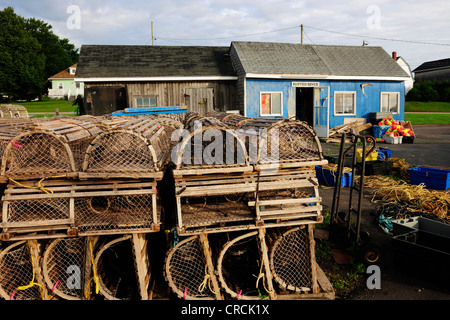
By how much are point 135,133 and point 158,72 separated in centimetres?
1248

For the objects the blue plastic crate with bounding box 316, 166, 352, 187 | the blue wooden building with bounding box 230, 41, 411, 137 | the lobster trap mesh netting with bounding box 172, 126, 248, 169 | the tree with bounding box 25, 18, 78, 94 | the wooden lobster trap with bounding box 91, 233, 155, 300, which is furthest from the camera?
the tree with bounding box 25, 18, 78, 94

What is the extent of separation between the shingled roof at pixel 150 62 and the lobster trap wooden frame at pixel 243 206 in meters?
12.4

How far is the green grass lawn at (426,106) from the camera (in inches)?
1379

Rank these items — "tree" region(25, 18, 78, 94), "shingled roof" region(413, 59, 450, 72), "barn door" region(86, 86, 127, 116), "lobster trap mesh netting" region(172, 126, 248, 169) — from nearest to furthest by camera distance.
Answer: "lobster trap mesh netting" region(172, 126, 248, 169), "barn door" region(86, 86, 127, 116), "shingled roof" region(413, 59, 450, 72), "tree" region(25, 18, 78, 94)

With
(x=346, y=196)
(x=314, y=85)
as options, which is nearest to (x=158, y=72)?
(x=314, y=85)

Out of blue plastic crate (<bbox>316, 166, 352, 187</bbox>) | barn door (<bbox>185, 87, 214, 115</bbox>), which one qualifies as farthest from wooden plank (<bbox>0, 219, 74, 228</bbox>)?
barn door (<bbox>185, 87, 214, 115</bbox>)

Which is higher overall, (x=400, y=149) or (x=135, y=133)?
(x=135, y=133)

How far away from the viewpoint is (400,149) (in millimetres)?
14117

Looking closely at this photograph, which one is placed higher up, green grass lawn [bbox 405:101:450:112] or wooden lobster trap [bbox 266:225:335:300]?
green grass lawn [bbox 405:101:450:112]

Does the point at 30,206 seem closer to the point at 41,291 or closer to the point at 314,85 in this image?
the point at 41,291

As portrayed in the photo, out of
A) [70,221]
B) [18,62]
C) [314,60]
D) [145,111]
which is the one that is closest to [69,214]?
[70,221]

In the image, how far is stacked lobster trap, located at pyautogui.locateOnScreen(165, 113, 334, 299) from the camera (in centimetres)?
398

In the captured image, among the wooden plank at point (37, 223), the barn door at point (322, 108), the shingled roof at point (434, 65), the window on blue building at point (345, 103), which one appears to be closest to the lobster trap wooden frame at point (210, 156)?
the wooden plank at point (37, 223)

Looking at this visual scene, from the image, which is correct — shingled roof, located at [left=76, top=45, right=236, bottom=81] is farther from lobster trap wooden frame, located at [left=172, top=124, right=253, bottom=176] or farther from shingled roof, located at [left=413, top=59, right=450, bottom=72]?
shingled roof, located at [left=413, top=59, right=450, bottom=72]
